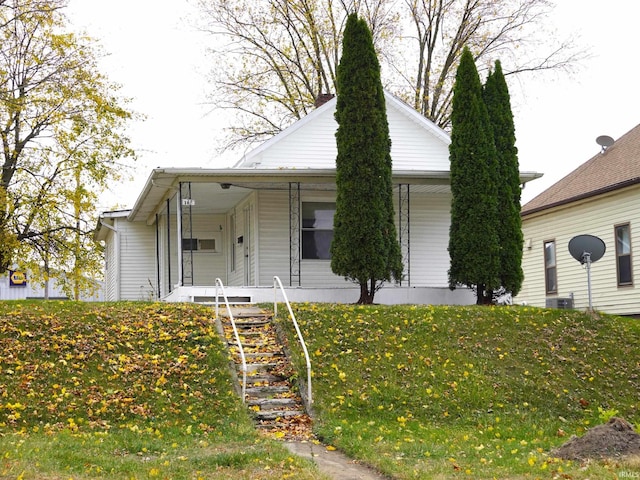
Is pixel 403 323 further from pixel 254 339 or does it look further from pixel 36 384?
pixel 36 384

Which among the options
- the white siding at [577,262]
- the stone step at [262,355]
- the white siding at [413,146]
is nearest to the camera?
the stone step at [262,355]

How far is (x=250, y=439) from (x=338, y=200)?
8.28 m

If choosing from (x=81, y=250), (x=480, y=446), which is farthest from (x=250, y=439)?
(x=81, y=250)

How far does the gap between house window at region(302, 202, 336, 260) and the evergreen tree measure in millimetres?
2542

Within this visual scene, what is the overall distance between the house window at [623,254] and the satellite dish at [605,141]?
14.0ft

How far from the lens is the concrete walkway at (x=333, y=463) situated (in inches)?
366

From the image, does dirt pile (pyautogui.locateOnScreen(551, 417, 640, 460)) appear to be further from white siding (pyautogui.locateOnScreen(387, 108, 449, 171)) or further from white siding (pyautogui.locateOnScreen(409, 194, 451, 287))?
white siding (pyautogui.locateOnScreen(387, 108, 449, 171))

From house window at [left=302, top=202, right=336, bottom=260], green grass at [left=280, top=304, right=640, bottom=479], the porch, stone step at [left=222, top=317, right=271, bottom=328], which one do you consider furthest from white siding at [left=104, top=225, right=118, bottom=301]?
green grass at [left=280, top=304, right=640, bottom=479]

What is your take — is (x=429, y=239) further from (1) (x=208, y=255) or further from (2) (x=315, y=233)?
(1) (x=208, y=255)

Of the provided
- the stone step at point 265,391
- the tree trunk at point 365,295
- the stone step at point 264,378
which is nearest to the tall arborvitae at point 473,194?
the tree trunk at point 365,295

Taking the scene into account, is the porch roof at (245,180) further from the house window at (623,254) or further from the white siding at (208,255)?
the house window at (623,254)

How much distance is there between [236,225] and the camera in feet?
75.5

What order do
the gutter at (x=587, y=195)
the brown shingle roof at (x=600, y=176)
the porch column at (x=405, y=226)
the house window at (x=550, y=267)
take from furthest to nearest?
the house window at (x=550, y=267)
the brown shingle roof at (x=600, y=176)
the gutter at (x=587, y=195)
the porch column at (x=405, y=226)

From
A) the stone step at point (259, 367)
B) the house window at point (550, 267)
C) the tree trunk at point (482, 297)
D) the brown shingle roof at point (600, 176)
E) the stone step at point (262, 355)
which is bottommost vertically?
the stone step at point (259, 367)
